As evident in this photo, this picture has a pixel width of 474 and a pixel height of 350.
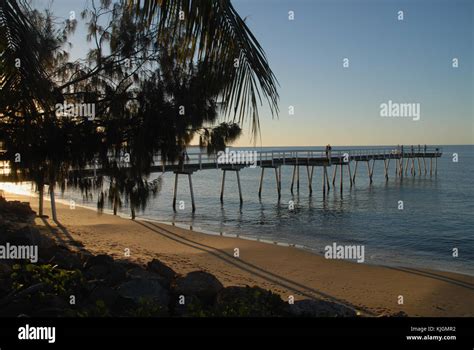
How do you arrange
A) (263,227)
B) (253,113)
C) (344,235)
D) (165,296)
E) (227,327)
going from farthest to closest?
1. (263,227)
2. (344,235)
3. (165,296)
4. (227,327)
5. (253,113)

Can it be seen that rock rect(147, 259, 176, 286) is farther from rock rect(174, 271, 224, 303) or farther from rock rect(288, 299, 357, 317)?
Answer: rock rect(288, 299, 357, 317)

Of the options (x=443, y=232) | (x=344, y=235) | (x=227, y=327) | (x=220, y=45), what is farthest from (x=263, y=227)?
(x=220, y=45)

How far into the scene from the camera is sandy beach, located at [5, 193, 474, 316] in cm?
962

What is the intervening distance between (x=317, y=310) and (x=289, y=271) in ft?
18.9

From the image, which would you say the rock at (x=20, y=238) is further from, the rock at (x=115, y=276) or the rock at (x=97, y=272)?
the rock at (x=115, y=276)

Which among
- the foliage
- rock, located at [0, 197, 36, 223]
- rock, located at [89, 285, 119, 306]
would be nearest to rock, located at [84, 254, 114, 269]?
the foliage

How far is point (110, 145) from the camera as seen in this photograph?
6906 mm

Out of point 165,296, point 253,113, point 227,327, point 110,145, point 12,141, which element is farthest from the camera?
point 110,145

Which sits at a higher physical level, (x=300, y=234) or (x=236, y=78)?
(x=236, y=78)

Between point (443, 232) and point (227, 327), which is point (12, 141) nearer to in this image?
point (227, 327)

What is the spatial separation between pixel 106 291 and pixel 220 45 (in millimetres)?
4487

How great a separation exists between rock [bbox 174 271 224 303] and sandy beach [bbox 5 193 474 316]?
2882 mm

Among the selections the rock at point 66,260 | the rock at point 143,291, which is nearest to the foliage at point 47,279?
the rock at point 143,291

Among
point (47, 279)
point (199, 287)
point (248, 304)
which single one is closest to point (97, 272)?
point (47, 279)
